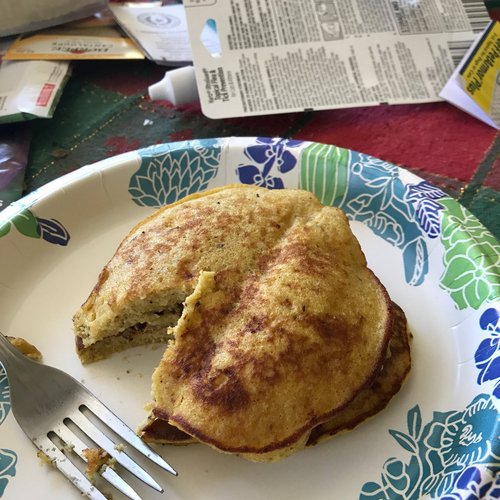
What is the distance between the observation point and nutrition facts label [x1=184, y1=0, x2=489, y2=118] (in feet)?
5.68

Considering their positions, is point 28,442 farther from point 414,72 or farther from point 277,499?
point 414,72

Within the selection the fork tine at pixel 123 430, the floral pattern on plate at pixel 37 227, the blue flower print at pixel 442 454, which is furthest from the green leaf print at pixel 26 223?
the blue flower print at pixel 442 454

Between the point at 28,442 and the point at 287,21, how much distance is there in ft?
4.99

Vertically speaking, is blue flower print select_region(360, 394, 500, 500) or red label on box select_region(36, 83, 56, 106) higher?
red label on box select_region(36, 83, 56, 106)

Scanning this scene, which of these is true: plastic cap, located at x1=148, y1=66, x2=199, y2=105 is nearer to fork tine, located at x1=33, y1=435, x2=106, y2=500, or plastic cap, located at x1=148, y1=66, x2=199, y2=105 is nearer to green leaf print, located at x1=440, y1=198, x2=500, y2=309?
green leaf print, located at x1=440, y1=198, x2=500, y2=309

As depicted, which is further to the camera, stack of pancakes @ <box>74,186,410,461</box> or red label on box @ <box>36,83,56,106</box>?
red label on box @ <box>36,83,56,106</box>

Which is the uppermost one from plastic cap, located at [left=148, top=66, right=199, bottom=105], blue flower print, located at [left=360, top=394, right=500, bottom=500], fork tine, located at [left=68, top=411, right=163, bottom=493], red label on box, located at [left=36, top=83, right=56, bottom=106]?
red label on box, located at [left=36, top=83, right=56, bottom=106]

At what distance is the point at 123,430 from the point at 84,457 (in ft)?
0.26

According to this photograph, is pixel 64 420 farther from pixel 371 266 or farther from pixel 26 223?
pixel 371 266

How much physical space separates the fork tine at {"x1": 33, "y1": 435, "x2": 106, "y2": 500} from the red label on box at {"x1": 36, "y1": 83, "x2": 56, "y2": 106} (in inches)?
44.8

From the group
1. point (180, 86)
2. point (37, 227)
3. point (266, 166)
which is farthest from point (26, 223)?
point (180, 86)

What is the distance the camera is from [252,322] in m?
0.98

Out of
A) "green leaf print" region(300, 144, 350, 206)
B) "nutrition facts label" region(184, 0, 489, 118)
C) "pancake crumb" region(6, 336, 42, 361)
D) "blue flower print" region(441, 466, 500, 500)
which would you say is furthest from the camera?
"nutrition facts label" region(184, 0, 489, 118)

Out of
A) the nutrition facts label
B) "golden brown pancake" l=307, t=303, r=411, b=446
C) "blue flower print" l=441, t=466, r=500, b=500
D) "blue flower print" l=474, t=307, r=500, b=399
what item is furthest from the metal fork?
the nutrition facts label
